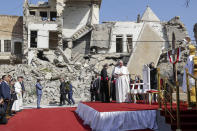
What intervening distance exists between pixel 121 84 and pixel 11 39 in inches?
1102

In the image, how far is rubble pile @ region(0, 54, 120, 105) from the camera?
2011 centimetres

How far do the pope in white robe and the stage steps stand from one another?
365cm

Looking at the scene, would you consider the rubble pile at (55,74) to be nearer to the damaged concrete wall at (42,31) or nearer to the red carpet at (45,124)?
the damaged concrete wall at (42,31)

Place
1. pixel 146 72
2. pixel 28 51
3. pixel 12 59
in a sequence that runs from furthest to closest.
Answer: pixel 12 59 → pixel 28 51 → pixel 146 72

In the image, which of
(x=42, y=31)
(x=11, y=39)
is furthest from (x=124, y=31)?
(x=11, y=39)

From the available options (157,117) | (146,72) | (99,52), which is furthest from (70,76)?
(157,117)

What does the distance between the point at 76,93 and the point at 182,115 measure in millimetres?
15652

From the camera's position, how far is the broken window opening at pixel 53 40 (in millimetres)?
33263

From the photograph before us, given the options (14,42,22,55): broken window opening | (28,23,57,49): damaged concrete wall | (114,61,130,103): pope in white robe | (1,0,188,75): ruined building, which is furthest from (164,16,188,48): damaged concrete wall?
(114,61,130,103): pope in white robe

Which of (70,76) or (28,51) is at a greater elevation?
(28,51)

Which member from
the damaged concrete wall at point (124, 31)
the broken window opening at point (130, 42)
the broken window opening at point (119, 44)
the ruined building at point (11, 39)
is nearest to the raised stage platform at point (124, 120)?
the damaged concrete wall at point (124, 31)

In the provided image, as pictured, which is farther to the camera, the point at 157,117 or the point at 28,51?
the point at 28,51

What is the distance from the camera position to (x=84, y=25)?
1342 inches

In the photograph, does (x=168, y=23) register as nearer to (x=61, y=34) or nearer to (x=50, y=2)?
(x=61, y=34)
